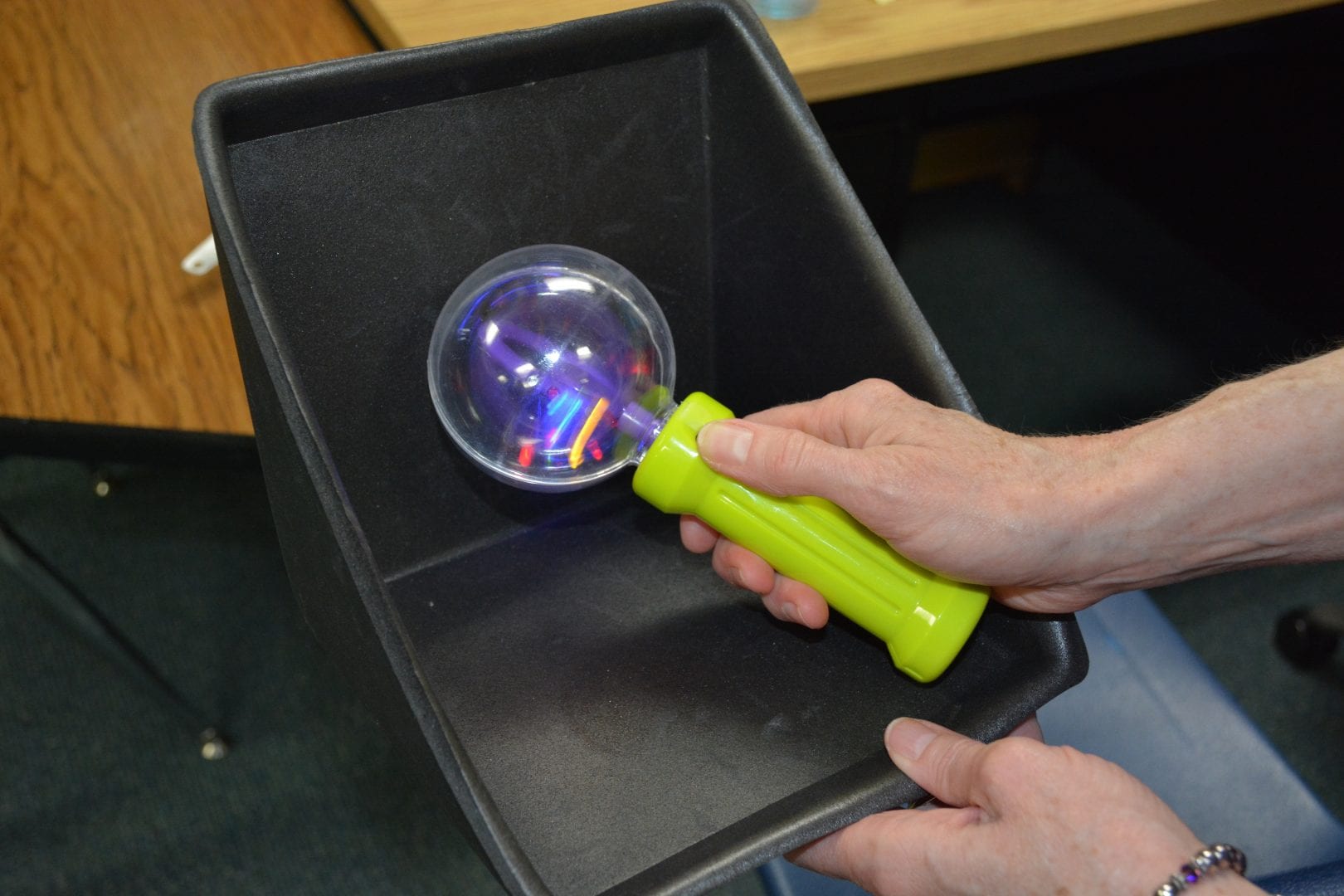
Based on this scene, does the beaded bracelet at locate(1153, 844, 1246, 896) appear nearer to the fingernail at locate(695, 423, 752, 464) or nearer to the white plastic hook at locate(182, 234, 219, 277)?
the fingernail at locate(695, 423, 752, 464)

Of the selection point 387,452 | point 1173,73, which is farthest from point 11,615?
point 1173,73

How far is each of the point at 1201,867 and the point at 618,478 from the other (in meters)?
0.36

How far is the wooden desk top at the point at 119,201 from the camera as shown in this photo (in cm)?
60

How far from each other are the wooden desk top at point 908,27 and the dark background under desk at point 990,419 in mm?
351

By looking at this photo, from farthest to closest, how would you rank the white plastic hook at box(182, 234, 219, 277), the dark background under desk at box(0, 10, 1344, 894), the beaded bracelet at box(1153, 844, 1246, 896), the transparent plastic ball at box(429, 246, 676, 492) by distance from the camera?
the dark background under desk at box(0, 10, 1344, 894) < the white plastic hook at box(182, 234, 219, 277) < the transparent plastic ball at box(429, 246, 676, 492) < the beaded bracelet at box(1153, 844, 1246, 896)

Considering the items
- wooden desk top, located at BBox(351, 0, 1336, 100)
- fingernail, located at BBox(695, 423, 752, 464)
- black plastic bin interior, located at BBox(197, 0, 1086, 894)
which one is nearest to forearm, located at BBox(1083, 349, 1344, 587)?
black plastic bin interior, located at BBox(197, 0, 1086, 894)

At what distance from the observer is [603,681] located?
546mm

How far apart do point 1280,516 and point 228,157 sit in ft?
1.73

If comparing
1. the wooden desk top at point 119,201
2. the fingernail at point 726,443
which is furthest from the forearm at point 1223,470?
the wooden desk top at point 119,201

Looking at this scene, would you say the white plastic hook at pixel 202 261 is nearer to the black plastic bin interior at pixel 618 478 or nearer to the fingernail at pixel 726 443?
the black plastic bin interior at pixel 618 478

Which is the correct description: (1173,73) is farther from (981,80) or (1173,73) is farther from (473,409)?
(473,409)

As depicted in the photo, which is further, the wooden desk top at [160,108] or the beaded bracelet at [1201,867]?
the wooden desk top at [160,108]

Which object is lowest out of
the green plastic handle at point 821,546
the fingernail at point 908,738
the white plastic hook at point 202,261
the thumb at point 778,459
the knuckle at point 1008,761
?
the fingernail at point 908,738

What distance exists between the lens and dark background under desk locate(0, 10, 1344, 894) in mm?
976
